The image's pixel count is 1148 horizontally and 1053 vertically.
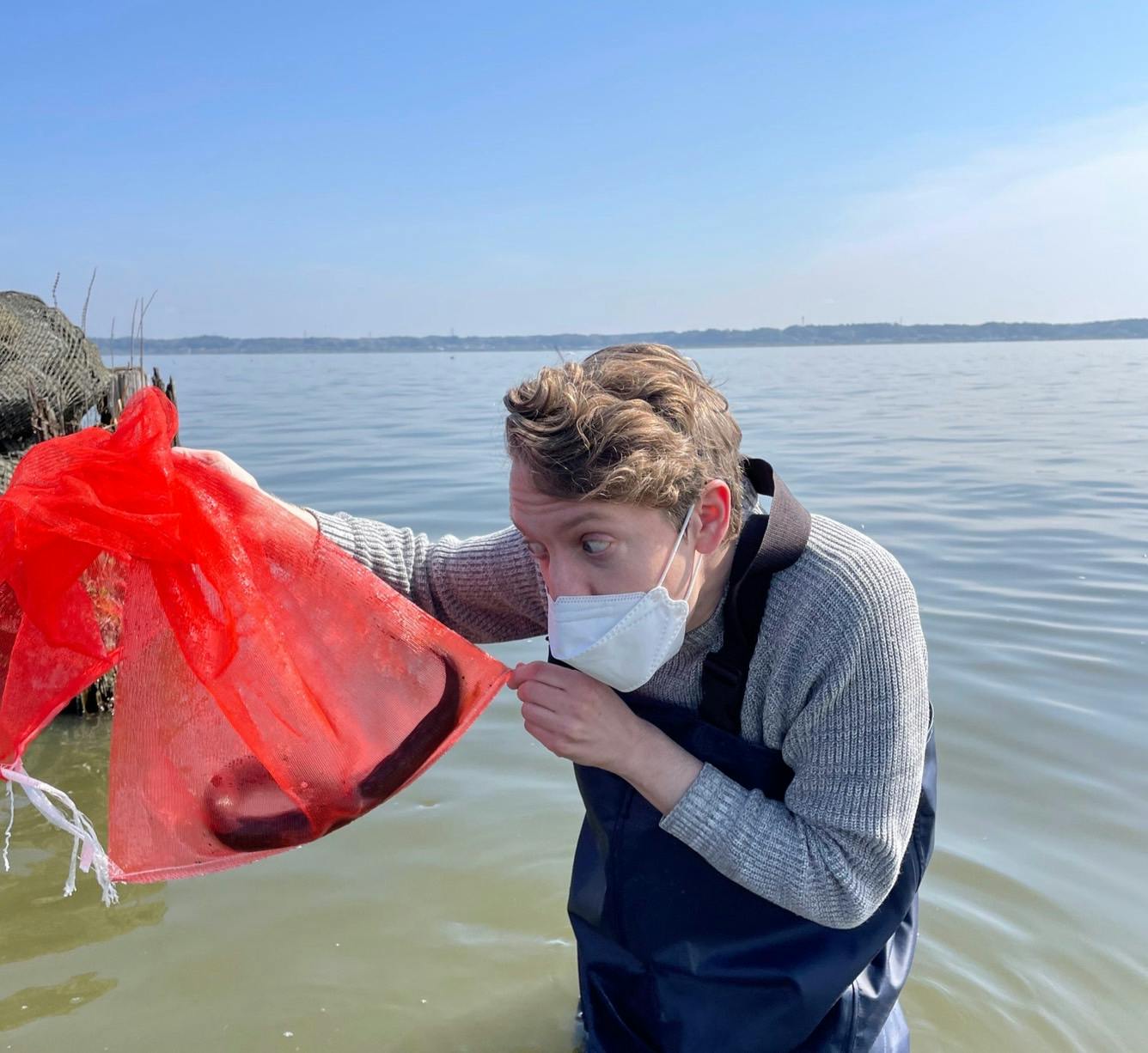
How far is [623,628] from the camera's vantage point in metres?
2.05

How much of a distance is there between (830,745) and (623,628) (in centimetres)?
46

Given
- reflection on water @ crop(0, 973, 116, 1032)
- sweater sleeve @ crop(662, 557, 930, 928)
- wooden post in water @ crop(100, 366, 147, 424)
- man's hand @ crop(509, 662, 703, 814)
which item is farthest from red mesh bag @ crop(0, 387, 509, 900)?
wooden post in water @ crop(100, 366, 147, 424)

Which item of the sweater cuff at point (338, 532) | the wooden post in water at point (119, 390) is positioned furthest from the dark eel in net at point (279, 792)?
the wooden post in water at point (119, 390)

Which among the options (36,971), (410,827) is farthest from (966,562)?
(36,971)

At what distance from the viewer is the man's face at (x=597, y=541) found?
1.99 meters

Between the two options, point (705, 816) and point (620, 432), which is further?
point (705, 816)

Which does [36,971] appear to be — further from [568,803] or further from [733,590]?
[733,590]

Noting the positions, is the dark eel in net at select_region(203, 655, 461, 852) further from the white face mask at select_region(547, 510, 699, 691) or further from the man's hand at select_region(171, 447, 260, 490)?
the man's hand at select_region(171, 447, 260, 490)

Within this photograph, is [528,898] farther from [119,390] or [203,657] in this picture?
[119,390]

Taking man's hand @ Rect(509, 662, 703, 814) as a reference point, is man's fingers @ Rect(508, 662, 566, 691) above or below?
above

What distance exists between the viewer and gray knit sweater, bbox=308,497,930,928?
2.05 meters

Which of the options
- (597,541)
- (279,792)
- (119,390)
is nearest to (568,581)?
(597,541)

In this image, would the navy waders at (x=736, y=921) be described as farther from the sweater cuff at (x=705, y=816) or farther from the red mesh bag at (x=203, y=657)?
the red mesh bag at (x=203, y=657)

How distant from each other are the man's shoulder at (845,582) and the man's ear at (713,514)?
6.9 inches
